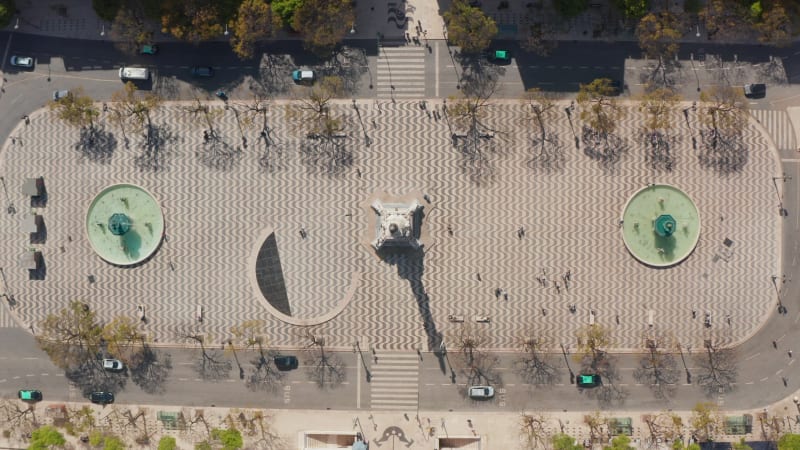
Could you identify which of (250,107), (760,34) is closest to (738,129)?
(760,34)

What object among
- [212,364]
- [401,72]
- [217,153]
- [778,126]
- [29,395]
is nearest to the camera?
[778,126]

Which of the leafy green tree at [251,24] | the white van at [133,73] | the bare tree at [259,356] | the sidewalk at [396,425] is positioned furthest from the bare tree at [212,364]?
the leafy green tree at [251,24]

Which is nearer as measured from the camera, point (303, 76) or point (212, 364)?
point (303, 76)

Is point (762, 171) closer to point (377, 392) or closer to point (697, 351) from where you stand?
point (697, 351)

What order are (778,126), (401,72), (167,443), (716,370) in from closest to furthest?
(167,443), (716,370), (778,126), (401,72)

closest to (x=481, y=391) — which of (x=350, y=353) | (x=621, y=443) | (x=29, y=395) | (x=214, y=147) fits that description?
(x=350, y=353)

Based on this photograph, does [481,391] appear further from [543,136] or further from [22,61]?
[22,61]

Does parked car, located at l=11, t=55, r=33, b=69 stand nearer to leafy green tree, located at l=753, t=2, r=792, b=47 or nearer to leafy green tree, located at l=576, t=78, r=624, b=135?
leafy green tree, located at l=576, t=78, r=624, b=135
